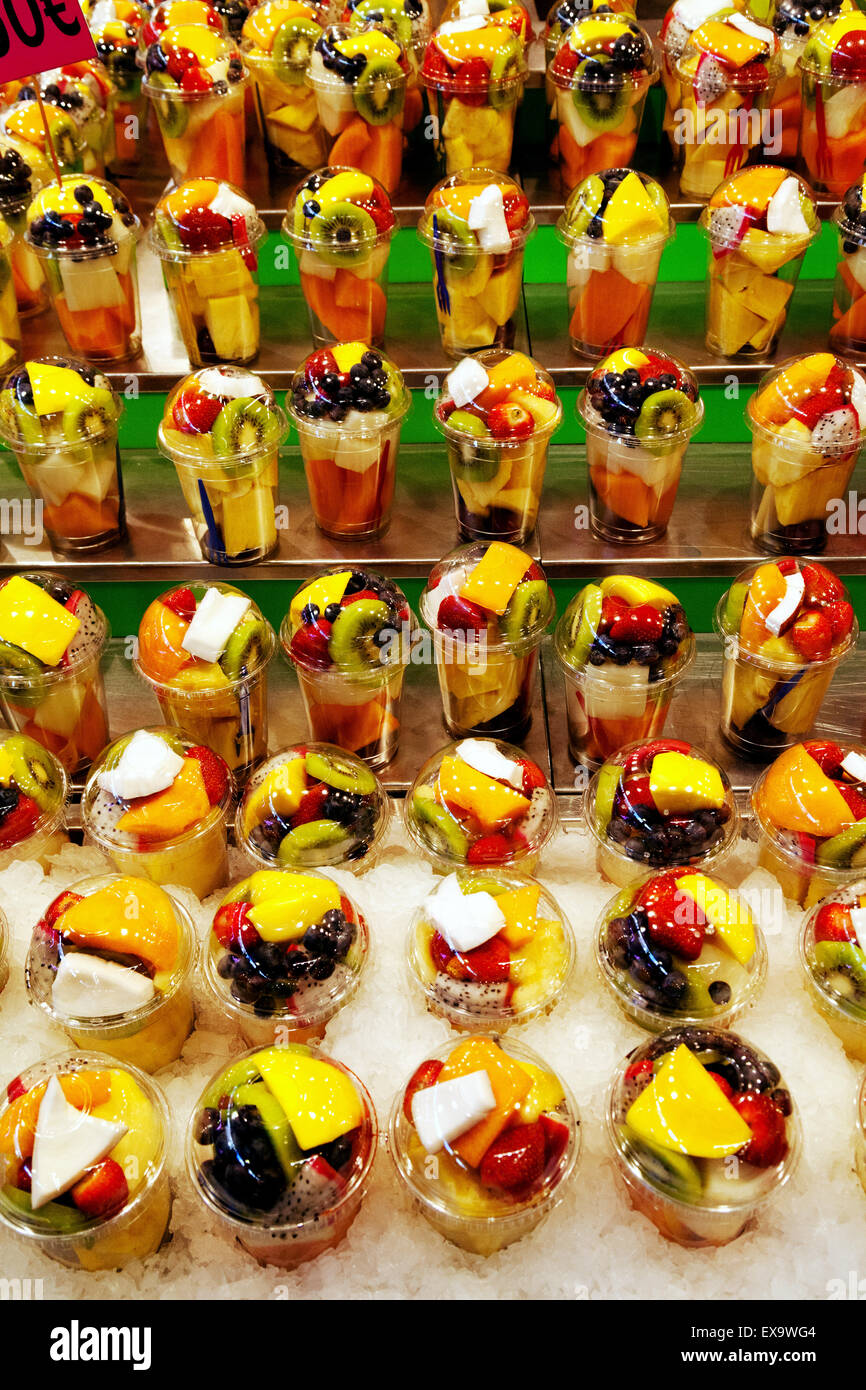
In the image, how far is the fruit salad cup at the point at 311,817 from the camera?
1.81 metres

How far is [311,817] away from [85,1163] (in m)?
0.61

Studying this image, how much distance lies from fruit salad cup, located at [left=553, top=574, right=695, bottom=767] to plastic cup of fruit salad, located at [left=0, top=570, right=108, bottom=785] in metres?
0.82

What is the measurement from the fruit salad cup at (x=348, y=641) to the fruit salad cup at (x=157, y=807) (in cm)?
26

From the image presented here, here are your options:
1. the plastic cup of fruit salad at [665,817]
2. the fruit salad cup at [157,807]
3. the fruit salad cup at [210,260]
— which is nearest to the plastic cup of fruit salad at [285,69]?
the fruit salad cup at [210,260]

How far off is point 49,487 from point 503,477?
87cm

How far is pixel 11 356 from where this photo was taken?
8.29 feet

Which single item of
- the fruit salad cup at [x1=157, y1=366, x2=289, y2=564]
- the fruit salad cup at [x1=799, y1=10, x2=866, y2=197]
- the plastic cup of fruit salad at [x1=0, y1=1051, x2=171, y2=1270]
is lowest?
the plastic cup of fruit salad at [x1=0, y1=1051, x2=171, y2=1270]

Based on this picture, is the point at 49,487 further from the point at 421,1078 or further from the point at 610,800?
the point at 421,1078

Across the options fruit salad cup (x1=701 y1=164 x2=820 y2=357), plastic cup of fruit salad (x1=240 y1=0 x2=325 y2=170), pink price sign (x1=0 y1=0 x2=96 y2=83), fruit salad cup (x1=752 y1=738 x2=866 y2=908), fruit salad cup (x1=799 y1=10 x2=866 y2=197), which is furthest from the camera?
plastic cup of fruit salad (x1=240 y1=0 x2=325 y2=170)

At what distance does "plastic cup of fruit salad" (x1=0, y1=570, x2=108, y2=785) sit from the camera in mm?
1995

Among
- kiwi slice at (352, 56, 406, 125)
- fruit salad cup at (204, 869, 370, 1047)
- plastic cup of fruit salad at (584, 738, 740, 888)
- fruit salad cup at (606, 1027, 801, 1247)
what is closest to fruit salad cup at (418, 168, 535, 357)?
kiwi slice at (352, 56, 406, 125)

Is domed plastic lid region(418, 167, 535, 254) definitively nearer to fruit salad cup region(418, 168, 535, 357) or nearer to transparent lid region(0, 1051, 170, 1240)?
fruit salad cup region(418, 168, 535, 357)


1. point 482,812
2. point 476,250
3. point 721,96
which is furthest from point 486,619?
point 721,96

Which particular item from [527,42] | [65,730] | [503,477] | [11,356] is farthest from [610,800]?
[527,42]
